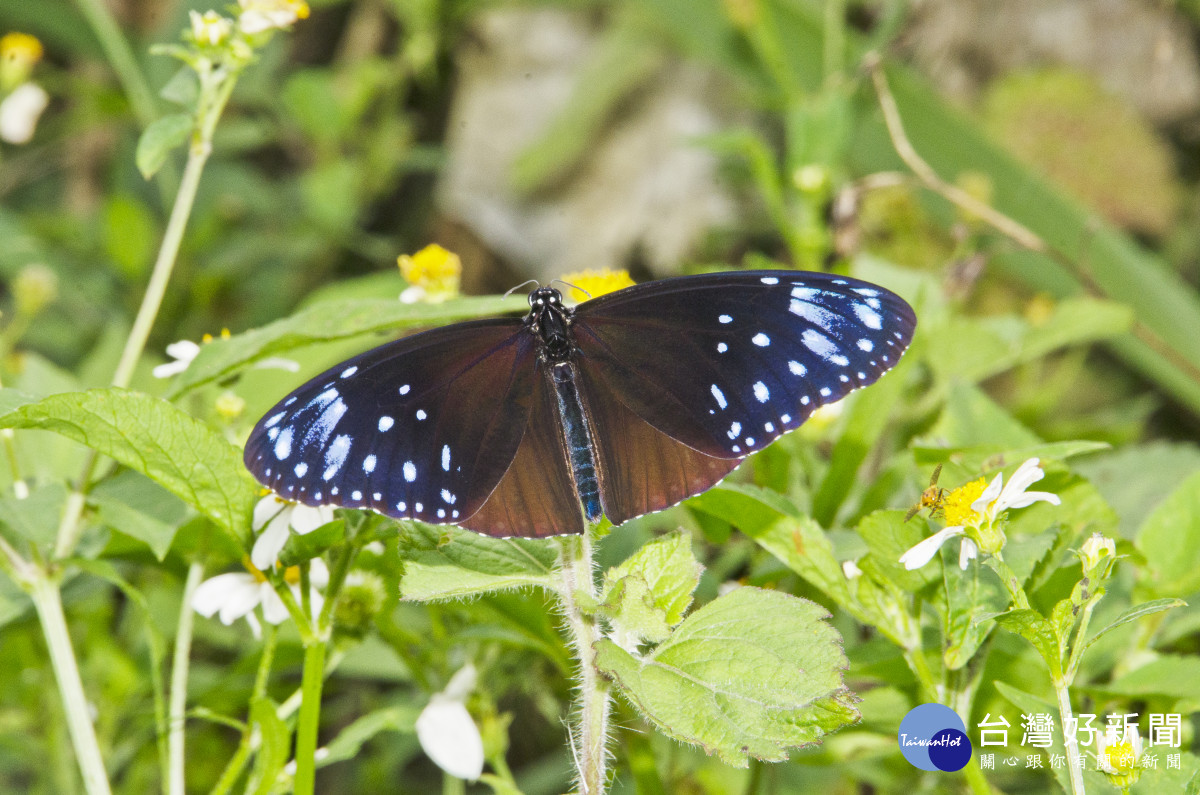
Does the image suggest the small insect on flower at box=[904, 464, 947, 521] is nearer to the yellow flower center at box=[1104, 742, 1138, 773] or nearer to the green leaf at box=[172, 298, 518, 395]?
the yellow flower center at box=[1104, 742, 1138, 773]

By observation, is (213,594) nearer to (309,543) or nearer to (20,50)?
(309,543)

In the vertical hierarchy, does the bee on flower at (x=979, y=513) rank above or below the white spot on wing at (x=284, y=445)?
below

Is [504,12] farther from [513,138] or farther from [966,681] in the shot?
[966,681]

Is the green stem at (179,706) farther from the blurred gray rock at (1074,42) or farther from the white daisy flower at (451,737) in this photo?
the blurred gray rock at (1074,42)

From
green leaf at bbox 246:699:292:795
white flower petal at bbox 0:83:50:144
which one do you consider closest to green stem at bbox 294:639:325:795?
green leaf at bbox 246:699:292:795

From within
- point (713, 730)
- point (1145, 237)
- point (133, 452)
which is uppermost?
point (1145, 237)

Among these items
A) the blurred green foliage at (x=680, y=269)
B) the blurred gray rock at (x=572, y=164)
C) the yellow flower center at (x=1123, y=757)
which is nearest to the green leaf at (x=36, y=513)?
the blurred green foliage at (x=680, y=269)

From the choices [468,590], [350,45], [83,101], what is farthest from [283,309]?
[468,590]
